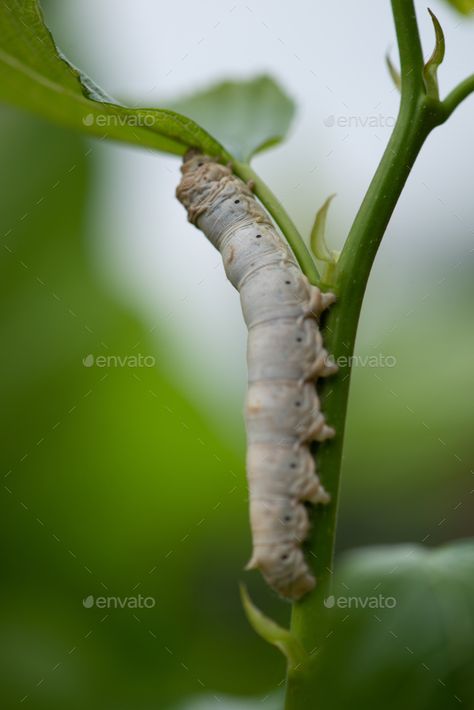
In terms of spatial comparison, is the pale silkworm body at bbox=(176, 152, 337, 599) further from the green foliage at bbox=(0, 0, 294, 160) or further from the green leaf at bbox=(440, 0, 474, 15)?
the green leaf at bbox=(440, 0, 474, 15)

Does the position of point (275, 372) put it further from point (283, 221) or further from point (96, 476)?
point (96, 476)

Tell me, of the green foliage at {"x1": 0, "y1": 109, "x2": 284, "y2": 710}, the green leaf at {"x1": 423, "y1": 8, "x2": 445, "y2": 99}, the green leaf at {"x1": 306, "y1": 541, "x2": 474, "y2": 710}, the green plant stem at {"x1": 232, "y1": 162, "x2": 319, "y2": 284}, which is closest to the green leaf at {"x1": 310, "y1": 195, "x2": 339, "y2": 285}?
the green plant stem at {"x1": 232, "y1": 162, "x2": 319, "y2": 284}

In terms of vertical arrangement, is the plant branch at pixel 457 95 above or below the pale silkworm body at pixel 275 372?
above

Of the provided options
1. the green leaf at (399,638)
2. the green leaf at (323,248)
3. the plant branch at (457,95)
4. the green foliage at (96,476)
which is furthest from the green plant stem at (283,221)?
the green foliage at (96,476)

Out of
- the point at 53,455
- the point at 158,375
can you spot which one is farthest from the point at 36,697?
the point at 158,375

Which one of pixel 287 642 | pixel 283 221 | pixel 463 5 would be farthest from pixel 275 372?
pixel 463 5

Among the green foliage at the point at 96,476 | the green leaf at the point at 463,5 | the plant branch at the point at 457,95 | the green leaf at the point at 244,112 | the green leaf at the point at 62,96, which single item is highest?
the green leaf at the point at 62,96

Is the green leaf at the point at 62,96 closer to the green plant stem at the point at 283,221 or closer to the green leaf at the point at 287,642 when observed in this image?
the green plant stem at the point at 283,221
